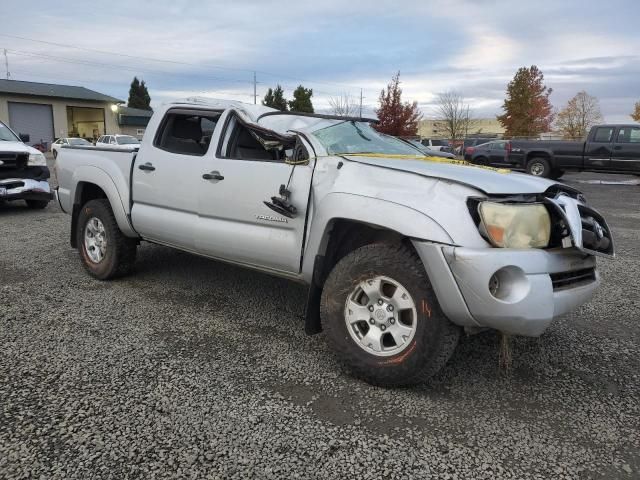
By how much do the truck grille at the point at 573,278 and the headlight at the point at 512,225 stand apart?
0.68 feet

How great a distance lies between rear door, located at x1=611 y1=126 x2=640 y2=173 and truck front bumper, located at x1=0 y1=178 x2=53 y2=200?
16.2m

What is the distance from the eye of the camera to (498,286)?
281cm

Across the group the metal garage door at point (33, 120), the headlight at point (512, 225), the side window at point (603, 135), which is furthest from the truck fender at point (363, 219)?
the metal garage door at point (33, 120)

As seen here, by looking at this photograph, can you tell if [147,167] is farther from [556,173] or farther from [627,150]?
[556,173]

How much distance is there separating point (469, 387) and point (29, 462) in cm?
238

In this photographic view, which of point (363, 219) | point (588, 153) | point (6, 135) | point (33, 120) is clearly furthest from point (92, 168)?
point (33, 120)

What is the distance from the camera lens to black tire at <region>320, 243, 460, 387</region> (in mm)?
2928

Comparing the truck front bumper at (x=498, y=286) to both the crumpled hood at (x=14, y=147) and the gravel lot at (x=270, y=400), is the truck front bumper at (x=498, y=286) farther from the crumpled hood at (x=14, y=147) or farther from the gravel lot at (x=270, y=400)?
the crumpled hood at (x=14, y=147)

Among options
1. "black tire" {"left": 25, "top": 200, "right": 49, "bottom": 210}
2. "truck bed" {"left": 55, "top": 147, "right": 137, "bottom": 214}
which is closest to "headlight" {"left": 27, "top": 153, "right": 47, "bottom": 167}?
"black tire" {"left": 25, "top": 200, "right": 49, "bottom": 210}

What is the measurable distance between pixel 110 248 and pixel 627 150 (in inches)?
661

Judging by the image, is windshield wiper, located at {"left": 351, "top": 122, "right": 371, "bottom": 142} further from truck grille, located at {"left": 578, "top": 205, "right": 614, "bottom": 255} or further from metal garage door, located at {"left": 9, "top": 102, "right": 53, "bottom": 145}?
metal garage door, located at {"left": 9, "top": 102, "right": 53, "bottom": 145}

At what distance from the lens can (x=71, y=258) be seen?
6270 millimetres

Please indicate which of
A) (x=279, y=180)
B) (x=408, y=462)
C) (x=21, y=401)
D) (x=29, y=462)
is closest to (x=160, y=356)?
(x=21, y=401)

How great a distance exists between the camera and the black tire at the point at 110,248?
16.7 ft
